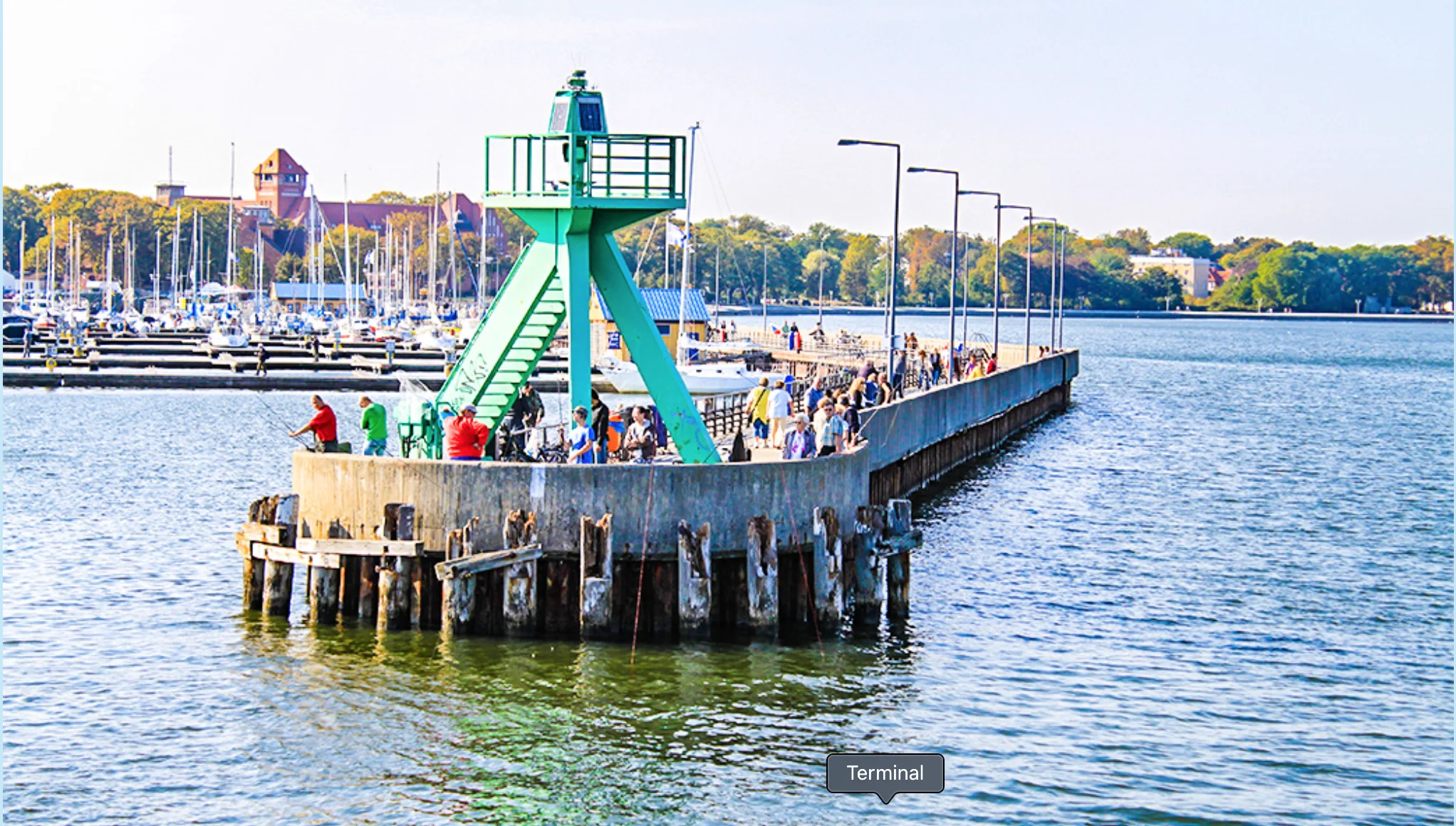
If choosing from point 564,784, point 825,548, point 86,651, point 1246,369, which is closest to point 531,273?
point 825,548

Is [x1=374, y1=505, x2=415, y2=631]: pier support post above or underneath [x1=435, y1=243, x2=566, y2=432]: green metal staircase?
underneath

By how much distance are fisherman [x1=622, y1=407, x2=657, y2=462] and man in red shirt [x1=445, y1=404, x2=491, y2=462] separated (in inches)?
132

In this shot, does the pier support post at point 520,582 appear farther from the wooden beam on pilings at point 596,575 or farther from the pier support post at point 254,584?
the pier support post at point 254,584

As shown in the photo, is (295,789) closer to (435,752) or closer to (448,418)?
(435,752)

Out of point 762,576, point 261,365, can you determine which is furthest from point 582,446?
point 261,365

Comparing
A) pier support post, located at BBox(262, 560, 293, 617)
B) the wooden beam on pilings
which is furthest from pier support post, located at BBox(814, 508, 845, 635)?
pier support post, located at BBox(262, 560, 293, 617)

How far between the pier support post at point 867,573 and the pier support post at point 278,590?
841cm

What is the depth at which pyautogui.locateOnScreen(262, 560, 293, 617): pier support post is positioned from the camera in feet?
86.4

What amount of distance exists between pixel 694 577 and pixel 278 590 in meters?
6.58

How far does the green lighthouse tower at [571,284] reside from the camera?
90.3ft

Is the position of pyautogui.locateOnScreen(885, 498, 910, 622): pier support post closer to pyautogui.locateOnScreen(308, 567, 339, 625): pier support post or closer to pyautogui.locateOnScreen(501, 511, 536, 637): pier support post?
pyautogui.locateOnScreen(501, 511, 536, 637): pier support post

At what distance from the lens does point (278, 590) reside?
2650cm

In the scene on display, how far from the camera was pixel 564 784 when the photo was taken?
63.5 feet

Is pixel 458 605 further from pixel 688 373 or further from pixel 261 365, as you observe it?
pixel 261 365
